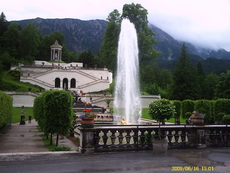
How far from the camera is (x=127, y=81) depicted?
26578 mm

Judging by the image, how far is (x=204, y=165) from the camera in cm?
842

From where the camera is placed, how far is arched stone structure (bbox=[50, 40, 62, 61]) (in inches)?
3521

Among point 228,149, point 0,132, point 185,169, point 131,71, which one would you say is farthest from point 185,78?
point 185,169

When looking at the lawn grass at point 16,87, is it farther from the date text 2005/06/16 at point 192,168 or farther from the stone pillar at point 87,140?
the date text 2005/06/16 at point 192,168

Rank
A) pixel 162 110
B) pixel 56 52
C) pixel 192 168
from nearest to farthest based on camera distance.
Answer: pixel 192 168
pixel 162 110
pixel 56 52

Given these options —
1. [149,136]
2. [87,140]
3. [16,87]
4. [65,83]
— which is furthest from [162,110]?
[65,83]

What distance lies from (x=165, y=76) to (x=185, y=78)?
2918 cm

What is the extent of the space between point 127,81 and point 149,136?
15.8 m

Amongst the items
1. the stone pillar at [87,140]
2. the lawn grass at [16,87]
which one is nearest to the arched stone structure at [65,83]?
the lawn grass at [16,87]

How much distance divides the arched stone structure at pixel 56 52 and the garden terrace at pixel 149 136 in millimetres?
81802

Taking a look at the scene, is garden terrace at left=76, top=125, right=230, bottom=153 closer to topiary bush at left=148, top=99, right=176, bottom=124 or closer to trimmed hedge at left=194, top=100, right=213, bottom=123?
topiary bush at left=148, top=99, right=176, bottom=124

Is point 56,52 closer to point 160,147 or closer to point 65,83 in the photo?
point 65,83

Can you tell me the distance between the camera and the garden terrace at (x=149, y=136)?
10.1 meters

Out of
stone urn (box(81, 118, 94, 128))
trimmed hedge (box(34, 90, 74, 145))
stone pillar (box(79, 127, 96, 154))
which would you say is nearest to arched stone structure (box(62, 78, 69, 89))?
trimmed hedge (box(34, 90, 74, 145))
